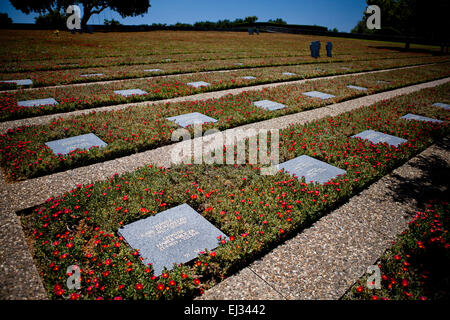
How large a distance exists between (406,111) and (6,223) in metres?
11.8

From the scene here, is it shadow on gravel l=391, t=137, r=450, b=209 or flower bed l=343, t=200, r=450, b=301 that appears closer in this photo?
flower bed l=343, t=200, r=450, b=301

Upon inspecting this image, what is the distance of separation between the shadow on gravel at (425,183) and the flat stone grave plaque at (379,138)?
0.68 m

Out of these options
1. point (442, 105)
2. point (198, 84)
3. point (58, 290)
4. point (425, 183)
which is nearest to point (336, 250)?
point (425, 183)

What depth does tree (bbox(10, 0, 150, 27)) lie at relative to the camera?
181 ft

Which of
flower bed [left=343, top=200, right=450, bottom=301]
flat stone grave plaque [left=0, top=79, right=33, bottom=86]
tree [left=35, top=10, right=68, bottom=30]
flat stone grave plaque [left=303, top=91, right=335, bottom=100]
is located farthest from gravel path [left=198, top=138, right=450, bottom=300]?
tree [left=35, top=10, right=68, bottom=30]

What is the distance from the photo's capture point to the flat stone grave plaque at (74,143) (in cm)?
597

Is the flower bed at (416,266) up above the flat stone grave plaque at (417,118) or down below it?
below

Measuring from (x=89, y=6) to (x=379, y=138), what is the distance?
7077 cm

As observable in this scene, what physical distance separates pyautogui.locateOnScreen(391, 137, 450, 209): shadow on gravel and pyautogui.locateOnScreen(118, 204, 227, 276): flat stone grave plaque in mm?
3640

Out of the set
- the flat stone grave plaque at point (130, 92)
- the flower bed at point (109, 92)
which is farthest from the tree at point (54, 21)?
the flat stone grave plaque at point (130, 92)

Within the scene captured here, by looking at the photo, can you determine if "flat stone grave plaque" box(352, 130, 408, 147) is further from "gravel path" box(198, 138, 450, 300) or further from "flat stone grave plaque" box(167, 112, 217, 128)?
"flat stone grave plaque" box(167, 112, 217, 128)

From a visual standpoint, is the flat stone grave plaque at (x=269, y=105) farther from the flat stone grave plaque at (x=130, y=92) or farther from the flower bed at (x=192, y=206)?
the flat stone grave plaque at (x=130, y=92)

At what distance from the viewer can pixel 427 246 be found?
3.68 meters
